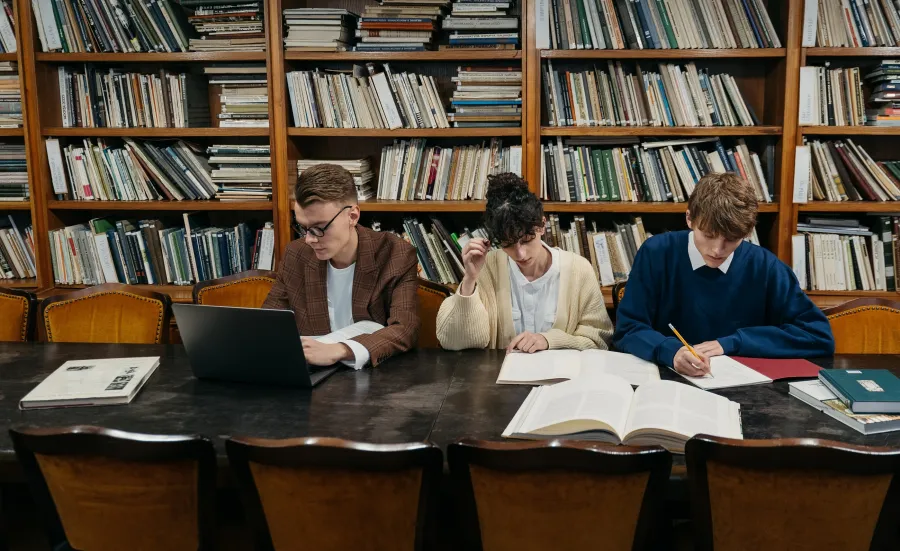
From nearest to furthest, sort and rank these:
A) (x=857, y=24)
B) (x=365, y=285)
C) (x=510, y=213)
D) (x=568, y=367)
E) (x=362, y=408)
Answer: (x=362, y=408) → (x=568, y=367) → (x=510, y=213) → (x=365, y=285) → (x=857, y=24)

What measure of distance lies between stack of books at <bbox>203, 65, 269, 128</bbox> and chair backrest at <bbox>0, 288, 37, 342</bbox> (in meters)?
1.18

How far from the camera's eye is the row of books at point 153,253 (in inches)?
146

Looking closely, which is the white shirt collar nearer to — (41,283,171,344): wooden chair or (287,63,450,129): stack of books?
(287,63,450,129): stack of books

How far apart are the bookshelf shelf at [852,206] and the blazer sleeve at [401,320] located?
6.00ft

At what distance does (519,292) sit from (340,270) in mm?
567

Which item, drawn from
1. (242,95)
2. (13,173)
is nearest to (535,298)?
(242,95)

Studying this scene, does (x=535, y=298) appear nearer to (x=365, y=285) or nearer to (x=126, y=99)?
(x=365, y=285)

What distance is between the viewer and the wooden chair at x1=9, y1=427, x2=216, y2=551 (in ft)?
4.82

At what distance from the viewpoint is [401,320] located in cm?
239

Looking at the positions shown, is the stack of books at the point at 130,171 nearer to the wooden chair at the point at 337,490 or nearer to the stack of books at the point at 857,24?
the wooden chair at the point at 337,490

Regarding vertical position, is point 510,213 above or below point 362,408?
above

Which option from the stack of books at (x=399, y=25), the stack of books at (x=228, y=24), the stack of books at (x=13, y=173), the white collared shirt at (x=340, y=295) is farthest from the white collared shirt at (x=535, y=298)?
the stack of books at (x=13, y=173)

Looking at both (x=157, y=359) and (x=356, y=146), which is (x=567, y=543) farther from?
(x=356, y=146)

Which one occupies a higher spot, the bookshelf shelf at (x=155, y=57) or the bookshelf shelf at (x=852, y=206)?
the bookshelf shelf at (x=155, y=57)
